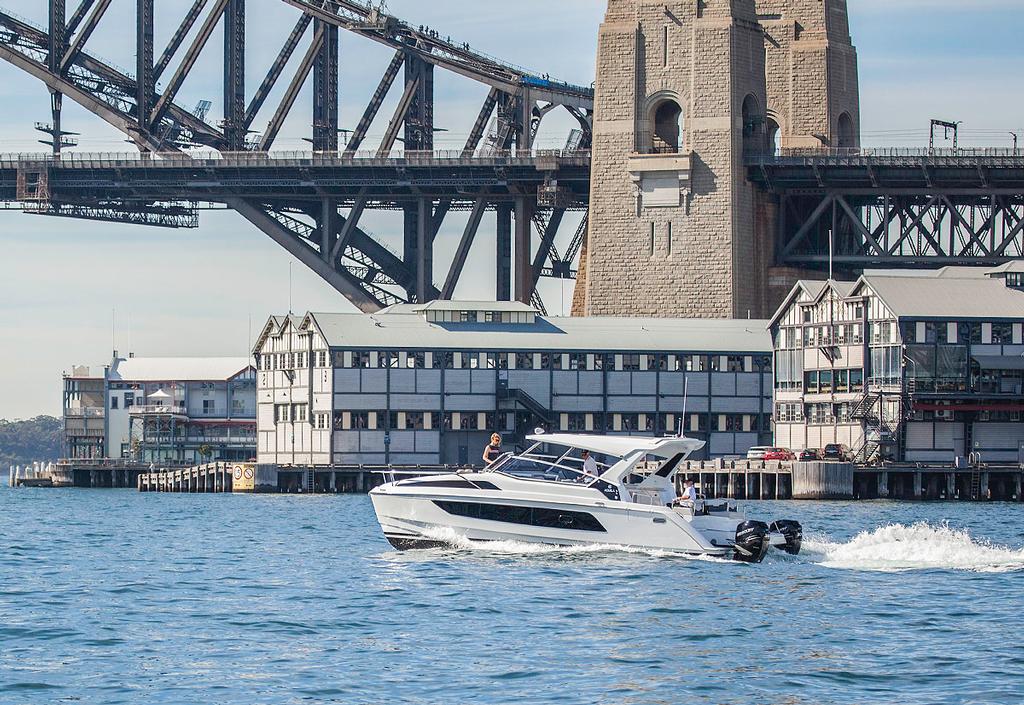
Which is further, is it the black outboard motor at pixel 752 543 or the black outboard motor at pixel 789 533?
the black outboard motor at pixel 789 533

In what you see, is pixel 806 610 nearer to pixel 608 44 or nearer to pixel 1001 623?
pixel 1001 623

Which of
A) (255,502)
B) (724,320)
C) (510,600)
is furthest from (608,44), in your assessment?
(510,600)

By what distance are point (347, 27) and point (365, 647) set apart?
111 metres

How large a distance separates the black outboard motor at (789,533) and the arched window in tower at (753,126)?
238ft

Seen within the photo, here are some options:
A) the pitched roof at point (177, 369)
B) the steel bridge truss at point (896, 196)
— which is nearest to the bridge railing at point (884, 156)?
the steel bridge truss at point (896, 196)

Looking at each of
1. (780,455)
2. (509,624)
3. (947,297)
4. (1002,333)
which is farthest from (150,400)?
(509,624)

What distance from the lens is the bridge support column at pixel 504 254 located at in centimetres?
14562

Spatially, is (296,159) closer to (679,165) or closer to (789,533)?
(679,165)

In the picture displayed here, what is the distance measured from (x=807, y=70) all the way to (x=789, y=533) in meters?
83.4

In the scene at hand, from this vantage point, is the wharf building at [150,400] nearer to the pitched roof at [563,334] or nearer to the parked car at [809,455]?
the pitched roof at [563,334]

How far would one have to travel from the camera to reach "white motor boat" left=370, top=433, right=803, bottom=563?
5331cm

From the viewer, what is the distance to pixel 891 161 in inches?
4916

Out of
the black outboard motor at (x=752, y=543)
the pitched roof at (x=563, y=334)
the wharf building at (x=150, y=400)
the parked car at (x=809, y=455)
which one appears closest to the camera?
the black outboard motor at (x=752, y=543)

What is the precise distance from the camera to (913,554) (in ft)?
183
